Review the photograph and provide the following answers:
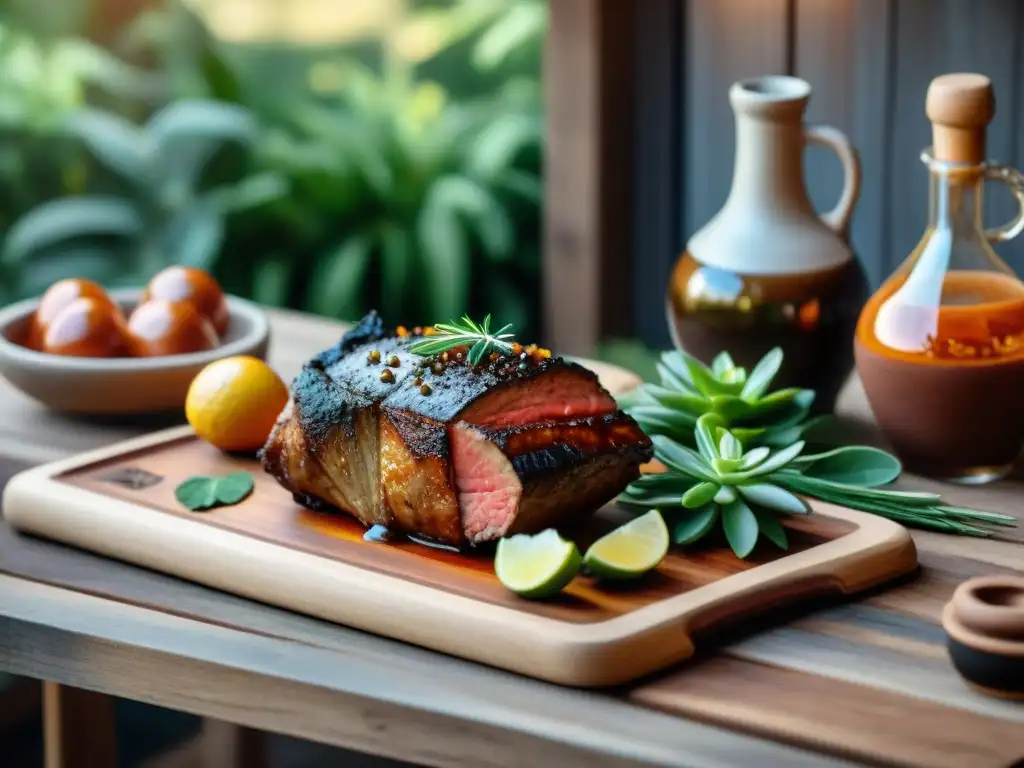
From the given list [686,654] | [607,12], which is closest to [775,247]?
[686,654]

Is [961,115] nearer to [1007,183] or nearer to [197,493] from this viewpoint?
[1007,183]

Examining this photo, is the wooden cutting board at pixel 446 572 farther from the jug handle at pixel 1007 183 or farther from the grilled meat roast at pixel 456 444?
the jug handle at pixel 1007 183

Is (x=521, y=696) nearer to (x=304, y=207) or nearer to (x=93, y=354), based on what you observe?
(x=93, y=354)

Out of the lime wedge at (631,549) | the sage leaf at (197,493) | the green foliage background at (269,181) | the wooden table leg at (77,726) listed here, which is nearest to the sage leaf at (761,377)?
the lime wedge at (631,549)

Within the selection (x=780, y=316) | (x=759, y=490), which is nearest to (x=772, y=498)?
(x=759, y=490)

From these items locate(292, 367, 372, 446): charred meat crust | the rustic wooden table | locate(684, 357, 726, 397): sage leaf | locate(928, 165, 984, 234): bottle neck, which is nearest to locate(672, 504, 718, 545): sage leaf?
the rustic wooden table

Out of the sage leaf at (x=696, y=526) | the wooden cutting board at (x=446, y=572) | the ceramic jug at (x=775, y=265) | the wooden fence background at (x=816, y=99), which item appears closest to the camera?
the wooden cutting board at (x=446, y=572)

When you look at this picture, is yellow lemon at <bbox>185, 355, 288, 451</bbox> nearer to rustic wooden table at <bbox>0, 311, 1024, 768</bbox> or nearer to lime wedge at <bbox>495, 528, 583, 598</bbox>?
rustic wooden table at <bbox>0, 311, 1024, 768</bbox>
